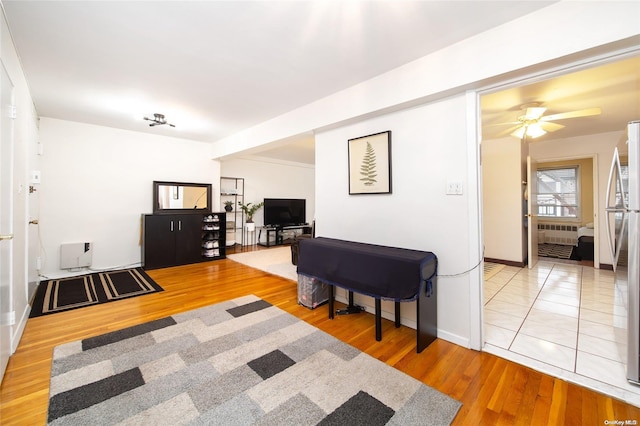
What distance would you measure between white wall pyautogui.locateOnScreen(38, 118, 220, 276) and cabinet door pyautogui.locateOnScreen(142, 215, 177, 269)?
1.62ft

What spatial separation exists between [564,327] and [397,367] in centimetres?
182

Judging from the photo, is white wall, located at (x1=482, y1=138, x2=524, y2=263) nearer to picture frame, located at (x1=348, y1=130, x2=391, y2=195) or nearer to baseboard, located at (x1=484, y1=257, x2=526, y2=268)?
baseboard, located at (x1=484, y1=257, x2=526, y2=268)

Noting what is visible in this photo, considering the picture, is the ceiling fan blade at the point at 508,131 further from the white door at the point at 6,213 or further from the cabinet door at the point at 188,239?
the cabinet door at the point at 188,239

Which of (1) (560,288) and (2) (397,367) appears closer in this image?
(2) (397,367)

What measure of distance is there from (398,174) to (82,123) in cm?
512

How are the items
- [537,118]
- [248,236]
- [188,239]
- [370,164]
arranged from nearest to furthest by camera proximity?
1. [370,164]
2. [537,118]
3. [188,239]
4. [248,236]

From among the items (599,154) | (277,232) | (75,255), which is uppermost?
(599,154)

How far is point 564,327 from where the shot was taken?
2398 mm

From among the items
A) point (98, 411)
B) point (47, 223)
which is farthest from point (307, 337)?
point (47, 223)

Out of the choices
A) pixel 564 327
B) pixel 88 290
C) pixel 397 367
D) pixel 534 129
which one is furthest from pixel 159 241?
pixel 534 129

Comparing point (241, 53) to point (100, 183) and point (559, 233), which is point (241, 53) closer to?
point (100, 183)

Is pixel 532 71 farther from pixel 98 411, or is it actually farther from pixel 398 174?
pixel 98 411

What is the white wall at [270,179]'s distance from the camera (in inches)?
270

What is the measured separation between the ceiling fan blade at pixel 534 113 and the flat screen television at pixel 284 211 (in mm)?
5676
